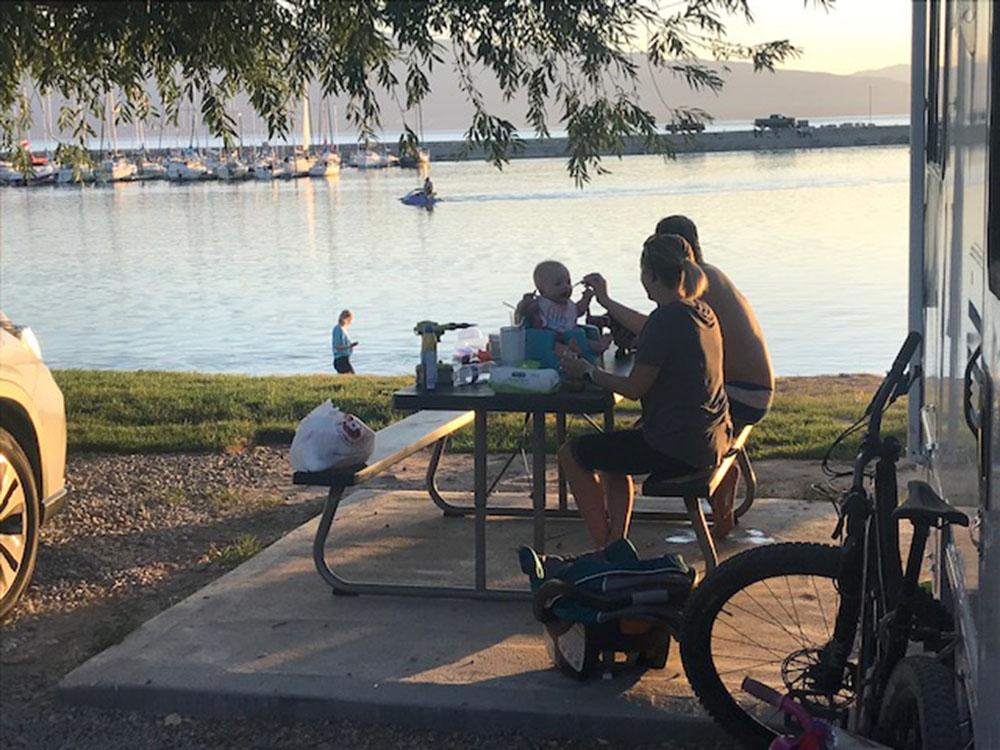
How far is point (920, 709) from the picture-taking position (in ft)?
9.81

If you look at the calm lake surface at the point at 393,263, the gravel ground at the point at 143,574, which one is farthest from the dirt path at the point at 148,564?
the calm lake surface at the point at 393,263

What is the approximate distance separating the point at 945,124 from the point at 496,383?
2.27m

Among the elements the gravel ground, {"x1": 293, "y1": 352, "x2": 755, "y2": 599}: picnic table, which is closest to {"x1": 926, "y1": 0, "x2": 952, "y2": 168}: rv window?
{"x1": 293, "y1": 352, "x2": 755, "y2": 599}: picnic table

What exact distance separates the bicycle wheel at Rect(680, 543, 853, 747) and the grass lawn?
405 centimetres

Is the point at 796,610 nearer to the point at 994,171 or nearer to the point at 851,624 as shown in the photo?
the point at 851,624

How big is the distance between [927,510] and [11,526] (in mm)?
3900

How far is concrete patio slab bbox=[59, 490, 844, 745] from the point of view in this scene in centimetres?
448

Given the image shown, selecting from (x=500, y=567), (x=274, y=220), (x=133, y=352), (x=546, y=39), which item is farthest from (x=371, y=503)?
(x=274, y=220)

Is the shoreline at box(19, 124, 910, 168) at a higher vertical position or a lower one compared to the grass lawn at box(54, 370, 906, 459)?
higher

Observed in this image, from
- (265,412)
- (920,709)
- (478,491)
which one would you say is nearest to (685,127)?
(478,491)

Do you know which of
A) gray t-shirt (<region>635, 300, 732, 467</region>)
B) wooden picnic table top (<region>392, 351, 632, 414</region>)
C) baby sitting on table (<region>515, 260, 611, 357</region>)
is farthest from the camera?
baby sitting on table (<region>515, 260, 611, 357</region>)

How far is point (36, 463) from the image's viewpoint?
5977 millimetres

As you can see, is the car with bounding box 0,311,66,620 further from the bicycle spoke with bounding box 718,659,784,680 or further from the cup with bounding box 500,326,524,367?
the bicycle spoke with bounding box 718,659,784,680

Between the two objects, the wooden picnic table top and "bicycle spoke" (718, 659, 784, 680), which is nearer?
"bicycle spoke" (718, 659, 784, 680)
